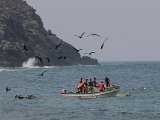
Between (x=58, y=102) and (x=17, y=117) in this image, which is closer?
(x=17, y=117)

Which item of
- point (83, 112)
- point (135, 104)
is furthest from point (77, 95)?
point (83, 112)

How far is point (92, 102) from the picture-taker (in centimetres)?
6256

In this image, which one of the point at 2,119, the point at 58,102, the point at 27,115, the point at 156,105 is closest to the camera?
the point at 2,119

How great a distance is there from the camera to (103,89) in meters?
67.7

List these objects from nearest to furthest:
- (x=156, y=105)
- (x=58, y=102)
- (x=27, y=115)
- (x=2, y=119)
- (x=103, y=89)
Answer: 1. (x=2, y=119)
2. (x=27, y=115)
3. (x=156, y=105)
4. (x=58, y=102)
5. (x=103, y=89)

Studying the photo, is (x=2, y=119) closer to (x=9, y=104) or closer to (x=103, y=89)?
(x=9, y=104)

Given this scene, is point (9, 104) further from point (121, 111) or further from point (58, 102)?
point (121, 111)

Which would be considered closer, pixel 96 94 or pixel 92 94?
pixel 92 94

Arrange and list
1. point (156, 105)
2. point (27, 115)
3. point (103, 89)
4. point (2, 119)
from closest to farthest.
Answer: point (2, 119), point (27, 115), point (156, 105), point (103, 89)

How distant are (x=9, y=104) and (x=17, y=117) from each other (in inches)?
508

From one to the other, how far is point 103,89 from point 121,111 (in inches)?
547

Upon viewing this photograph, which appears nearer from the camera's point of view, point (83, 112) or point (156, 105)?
point (83, 112)

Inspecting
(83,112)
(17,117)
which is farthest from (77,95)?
(17,117)

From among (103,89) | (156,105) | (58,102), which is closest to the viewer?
(156,105)
